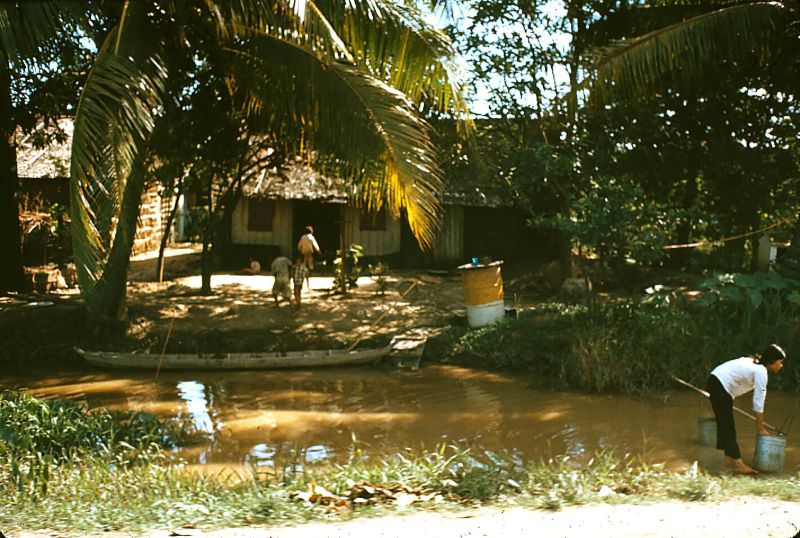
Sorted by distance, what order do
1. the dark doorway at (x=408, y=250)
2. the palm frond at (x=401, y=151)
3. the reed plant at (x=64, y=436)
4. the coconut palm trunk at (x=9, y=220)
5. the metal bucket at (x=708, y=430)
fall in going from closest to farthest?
the reed plant at (x=64, y=436), the palm frond at (x=401, y=151), the metal bucket at (x=708, y=430), the coconut palm trunk at (x=9, y=220), the dark doorway at (x=408, y=250)

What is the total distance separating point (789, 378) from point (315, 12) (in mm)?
8041

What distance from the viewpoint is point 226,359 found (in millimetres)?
12531

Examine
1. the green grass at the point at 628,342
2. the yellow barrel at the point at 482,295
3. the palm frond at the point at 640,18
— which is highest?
the palm frond at the point at 640,18

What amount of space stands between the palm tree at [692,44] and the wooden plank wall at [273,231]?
10556mm

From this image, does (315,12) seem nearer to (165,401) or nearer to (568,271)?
(165,401)

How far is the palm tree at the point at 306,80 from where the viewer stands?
7.62 meters

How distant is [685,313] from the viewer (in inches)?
510

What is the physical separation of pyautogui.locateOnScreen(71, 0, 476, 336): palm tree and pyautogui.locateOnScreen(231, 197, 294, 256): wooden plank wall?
38.1ft

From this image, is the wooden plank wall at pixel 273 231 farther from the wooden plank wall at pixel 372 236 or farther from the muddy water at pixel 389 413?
the muddy water at pixel 389 413

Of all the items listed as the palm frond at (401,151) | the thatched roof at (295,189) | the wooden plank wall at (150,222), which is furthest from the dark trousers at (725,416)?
the wooden plank wall at (150,222)

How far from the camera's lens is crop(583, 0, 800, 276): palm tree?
1049cm

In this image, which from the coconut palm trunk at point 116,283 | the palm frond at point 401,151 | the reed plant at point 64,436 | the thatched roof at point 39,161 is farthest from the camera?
the thatched roof at point 39,161

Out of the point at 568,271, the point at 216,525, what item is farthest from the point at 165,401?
the point at 568,271

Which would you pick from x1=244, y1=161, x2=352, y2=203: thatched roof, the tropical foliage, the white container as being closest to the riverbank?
the tropical foliage
